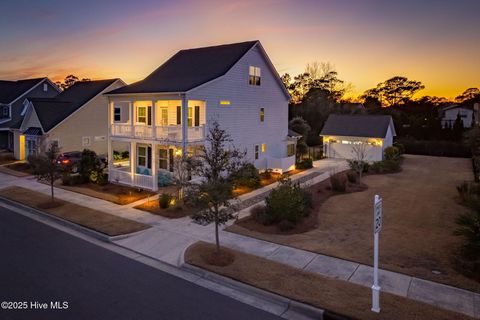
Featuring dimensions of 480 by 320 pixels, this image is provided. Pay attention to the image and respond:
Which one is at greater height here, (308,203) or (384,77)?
(384,77)

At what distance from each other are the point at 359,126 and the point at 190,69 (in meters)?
20.7

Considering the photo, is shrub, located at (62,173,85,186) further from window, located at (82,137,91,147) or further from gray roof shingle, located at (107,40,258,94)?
window, located at (82,137,91,147)

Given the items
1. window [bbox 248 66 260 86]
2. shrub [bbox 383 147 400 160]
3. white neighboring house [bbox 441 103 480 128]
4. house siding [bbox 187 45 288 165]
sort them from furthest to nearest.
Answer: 1. white neighboring house [bbox 441 103 480 128]
2. shrub [bbox 383 147 400 160]
3. window [bbox 248 66 260 86]
4. house siding [bbox 187 45 288 165]

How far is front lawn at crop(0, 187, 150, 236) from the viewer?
15.3 metres

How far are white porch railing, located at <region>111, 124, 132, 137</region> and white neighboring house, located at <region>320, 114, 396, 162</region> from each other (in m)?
22.8

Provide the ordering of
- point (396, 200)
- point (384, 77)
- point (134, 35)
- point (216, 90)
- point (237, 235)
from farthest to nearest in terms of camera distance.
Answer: point (384, 77), point (134, 35), point (216, 90), point (396, 200), point (237, 235)

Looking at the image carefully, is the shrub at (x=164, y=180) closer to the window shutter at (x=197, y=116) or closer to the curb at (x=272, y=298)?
the window shutter at (x=197, y=116)

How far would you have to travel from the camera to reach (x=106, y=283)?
1040 centimetres

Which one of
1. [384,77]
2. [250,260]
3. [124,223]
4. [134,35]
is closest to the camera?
[250,260]

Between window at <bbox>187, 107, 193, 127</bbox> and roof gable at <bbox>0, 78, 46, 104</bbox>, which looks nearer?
window at <bbox>187, 107, 193, 127</bbox>

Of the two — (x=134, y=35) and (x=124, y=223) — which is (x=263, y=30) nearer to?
(x=134, y=35)

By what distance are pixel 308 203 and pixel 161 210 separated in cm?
750

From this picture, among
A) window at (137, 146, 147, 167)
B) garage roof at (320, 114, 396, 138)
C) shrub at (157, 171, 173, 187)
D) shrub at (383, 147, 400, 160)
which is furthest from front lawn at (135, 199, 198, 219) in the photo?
garage roof at (320, 114, 396, 138)

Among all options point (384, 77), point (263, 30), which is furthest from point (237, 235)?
point (384, 77)
